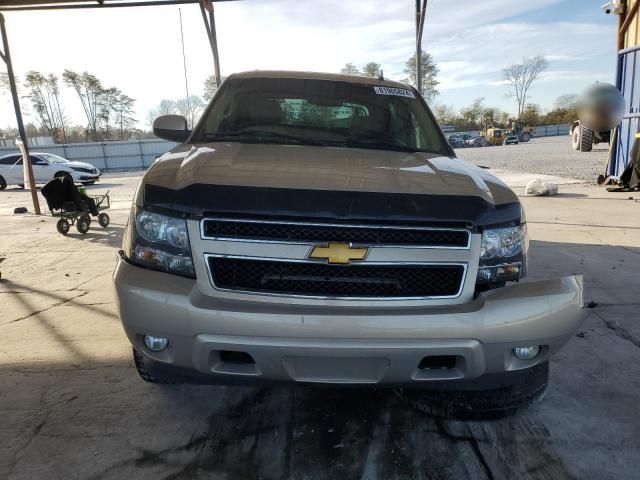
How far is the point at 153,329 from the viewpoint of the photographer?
179 centimetres

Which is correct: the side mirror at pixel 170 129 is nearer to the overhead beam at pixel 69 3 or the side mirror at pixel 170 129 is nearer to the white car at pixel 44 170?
the overhead beam at pixel 69 3

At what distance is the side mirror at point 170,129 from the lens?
11.2ft

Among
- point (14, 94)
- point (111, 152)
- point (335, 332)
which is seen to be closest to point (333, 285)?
point (335, 332)

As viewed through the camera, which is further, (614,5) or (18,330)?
(614,5)

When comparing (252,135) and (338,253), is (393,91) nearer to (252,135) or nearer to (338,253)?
(252,135)

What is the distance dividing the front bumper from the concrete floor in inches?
20.2

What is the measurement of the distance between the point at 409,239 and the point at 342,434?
3.57 feet

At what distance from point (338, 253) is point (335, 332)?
30 cm

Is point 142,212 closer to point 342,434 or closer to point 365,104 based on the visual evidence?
point 342,434

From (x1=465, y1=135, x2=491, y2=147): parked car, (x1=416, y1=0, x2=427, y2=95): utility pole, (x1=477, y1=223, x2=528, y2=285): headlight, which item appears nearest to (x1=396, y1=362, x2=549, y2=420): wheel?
(x1=477, y1=223, x2=528, y2=285): headlight

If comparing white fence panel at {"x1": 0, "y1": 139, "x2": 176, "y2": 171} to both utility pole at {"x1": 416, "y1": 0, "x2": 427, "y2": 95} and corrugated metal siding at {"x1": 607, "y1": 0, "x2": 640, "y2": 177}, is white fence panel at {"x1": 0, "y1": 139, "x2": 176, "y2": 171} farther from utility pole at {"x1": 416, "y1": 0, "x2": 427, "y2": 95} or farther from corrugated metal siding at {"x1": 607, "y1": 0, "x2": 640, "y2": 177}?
corrugated metal siding at {"x1": 607, "y1": 0, "x2": 640, "y2": 177}

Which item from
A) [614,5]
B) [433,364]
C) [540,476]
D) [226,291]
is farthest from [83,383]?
[614,5]

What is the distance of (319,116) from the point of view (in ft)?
10.5

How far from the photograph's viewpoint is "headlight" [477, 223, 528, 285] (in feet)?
6.25
